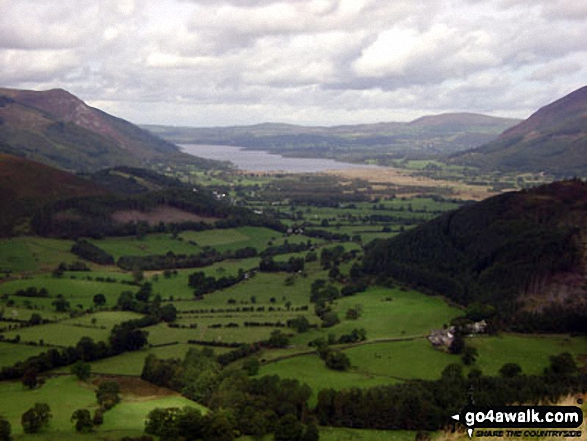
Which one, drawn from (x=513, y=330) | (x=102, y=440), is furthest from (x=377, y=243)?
(x=102, y=440)

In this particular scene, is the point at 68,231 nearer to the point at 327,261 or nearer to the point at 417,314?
the point at 327,261

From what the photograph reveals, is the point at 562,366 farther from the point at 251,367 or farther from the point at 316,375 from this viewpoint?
the point at 251,367

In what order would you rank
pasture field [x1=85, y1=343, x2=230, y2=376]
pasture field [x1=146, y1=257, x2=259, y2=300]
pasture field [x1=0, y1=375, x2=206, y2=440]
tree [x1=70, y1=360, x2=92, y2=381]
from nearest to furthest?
pasture field [x1=0, y1=375, x2=206, y2=440], tree [x1=70, y1=360, x2=92, y2=381], pasture field [x1=85, y1=343, x2=230, y2=376], pasture field [x1=146, y1=257, x2=259, y2=300]

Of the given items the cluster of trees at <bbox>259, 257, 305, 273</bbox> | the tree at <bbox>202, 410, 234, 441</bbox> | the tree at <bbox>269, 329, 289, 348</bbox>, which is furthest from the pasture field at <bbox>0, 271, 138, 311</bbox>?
the tree at <bbox>202, 410, 234, 441</bbox>

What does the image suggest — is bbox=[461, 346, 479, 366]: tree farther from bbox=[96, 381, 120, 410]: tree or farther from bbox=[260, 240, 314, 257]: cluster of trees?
bbox=[260, 240, 314, 257]: cluster of trees

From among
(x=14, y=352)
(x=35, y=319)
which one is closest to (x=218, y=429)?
(x=14, y=352)

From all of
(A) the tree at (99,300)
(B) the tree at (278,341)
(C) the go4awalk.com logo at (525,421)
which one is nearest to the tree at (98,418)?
(B) the tree at (278,341)
